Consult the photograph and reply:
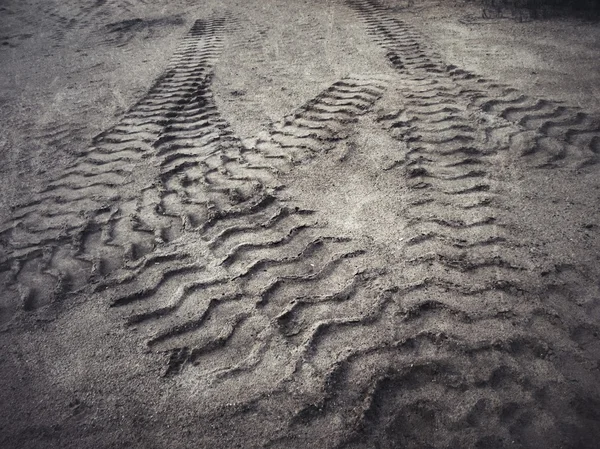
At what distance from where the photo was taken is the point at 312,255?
2.65m

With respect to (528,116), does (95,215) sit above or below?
below

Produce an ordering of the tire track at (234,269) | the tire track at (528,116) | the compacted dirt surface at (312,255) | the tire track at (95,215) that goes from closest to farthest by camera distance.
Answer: the compacted dirt surface at (312,255) → the tire track at (234,269) → the tire track at (95,215) → the tire track at (528,116)

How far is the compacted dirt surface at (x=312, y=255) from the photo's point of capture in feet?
6.20

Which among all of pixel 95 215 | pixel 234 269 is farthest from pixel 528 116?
pixel 95 215

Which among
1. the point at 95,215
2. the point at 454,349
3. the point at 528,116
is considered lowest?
the point at 454,349

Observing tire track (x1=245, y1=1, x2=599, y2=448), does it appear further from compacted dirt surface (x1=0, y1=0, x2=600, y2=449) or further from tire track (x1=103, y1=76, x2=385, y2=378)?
tire track (x1=103, y1=76, x2=385, y2=378)

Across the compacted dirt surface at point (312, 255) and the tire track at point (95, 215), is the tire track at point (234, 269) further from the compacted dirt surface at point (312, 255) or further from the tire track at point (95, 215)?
the tire track at point (95, 215)

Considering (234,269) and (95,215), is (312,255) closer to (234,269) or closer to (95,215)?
(234,269)

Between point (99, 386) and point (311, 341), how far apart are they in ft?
3.69

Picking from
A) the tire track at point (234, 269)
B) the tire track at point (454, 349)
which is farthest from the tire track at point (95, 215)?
the tire track at point (454, 349)

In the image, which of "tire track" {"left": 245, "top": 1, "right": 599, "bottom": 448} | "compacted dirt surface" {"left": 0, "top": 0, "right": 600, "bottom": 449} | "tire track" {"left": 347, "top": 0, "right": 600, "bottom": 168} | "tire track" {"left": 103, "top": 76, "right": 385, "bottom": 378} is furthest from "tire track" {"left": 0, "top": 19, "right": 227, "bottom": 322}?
"tire track" {"left": 347, "top": 0, "right": 600, "bottom": 168}

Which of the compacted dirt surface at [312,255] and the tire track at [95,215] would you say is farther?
the tire track at [95,215]

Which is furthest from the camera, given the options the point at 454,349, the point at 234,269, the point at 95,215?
the point at 95,215

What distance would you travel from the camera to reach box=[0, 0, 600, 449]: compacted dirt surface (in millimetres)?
1890
